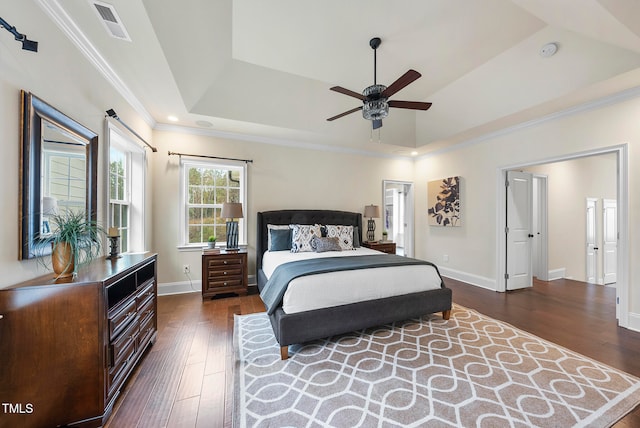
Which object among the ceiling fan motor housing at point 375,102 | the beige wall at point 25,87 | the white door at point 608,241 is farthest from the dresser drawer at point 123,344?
the white door at point 608,241

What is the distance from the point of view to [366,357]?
2.18 meters

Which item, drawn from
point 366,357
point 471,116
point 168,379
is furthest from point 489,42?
point 168,379

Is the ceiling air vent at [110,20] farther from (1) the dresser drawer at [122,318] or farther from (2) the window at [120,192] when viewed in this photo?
(1) the dresser drawer at [122,318]

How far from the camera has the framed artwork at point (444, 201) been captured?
4.80m

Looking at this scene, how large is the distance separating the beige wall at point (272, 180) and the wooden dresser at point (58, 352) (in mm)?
2444

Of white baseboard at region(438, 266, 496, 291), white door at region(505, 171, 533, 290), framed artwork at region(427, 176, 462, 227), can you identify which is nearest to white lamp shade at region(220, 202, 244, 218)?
framed artwork at region(427, 176, 462, 227)

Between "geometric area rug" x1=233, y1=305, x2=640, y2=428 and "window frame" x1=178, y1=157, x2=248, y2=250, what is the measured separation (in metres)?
2.07

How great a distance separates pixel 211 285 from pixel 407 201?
456 cm

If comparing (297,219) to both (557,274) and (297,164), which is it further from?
(557,274)

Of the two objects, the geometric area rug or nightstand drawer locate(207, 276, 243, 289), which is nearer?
the geometric area rug

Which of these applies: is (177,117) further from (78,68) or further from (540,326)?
(540,326)

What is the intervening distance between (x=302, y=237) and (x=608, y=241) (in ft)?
21.5

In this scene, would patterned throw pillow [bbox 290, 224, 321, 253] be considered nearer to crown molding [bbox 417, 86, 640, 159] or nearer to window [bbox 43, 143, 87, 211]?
window [bbox 43, 143, 87, 211]

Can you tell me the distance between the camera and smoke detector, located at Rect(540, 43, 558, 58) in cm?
277
